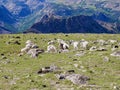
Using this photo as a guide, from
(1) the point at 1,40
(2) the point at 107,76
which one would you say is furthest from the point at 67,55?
(1) the point at 1,40

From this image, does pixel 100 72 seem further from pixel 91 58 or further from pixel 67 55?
pixel 67 55

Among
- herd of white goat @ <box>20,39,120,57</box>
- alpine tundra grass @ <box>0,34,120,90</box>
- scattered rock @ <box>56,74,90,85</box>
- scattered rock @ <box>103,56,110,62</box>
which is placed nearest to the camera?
alpine tundra grass @ <box>0,34,120,90</box>

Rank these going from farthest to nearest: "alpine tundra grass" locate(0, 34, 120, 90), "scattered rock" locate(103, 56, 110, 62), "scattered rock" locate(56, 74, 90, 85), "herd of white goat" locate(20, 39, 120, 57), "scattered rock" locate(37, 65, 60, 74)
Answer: "herd of white goat" locate(20, 39, 120, 57) → "scattered rock" locate(103, 56, 110, 62) → "scattered rock" locate(37, 65, 60, 74) → "scattered rock" locate(56, 74, 90, 85) → "alpine tundra grass" locate(0, 34, 120, 90)

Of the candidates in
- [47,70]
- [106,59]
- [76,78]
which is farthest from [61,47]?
[76,78]

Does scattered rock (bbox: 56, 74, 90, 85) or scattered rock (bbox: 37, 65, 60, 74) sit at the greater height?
scattered rock (bbox: 56, 74, 90, 85)

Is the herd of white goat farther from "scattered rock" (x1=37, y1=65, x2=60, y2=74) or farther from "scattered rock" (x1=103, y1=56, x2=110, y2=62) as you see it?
"scattered rock" (x1=37, y1=65, x2=60, y2=74)

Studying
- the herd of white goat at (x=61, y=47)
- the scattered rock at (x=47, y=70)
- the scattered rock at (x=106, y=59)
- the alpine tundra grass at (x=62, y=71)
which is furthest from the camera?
the herd of white goat at (x=61, y=47)

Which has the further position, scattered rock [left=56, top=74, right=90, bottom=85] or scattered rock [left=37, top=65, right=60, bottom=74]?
scattered rock [left=37, top=65, right=60, bottom=74]

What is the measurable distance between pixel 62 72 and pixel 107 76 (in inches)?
223

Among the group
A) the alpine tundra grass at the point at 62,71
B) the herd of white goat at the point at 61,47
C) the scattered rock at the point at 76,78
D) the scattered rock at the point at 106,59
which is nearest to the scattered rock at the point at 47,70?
the alpine tundra grass at the point at 62,71

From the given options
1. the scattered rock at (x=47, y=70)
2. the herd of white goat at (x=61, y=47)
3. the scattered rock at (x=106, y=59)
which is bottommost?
the herd of white goat at (x=61, y=47)

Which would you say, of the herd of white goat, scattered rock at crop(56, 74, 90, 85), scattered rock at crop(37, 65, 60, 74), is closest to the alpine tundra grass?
scattered rock at crop(56, 74, 90, 85)

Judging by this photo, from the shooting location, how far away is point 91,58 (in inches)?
1991

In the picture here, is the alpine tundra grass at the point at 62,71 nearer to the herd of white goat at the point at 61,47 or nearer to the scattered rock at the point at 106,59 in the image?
the scattered rock at the point at 106,59
